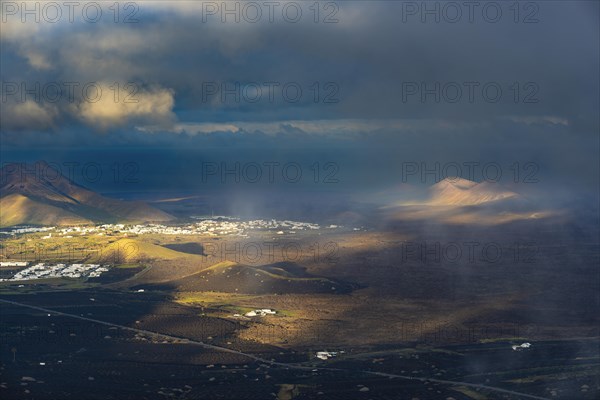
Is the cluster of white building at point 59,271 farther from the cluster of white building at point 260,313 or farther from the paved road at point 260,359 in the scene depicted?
the cluster of white building at point 260,313

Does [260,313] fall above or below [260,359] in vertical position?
above

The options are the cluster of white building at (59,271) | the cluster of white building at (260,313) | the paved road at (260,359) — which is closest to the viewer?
the paved road at (260,359)

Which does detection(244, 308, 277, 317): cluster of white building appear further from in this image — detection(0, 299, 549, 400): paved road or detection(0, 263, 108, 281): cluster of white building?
detection(0, 263, 108, 281): cluster of white building

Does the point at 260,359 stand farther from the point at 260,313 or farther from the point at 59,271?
the point at 59,271

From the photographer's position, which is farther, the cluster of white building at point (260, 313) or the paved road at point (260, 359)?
the cluster of white building at point (260, 313)

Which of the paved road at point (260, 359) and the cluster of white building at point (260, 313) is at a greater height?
the cluster of white building at point (260, 313)

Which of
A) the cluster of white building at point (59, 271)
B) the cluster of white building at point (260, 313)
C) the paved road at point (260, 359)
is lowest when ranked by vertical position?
the paved road at point (260, 359)

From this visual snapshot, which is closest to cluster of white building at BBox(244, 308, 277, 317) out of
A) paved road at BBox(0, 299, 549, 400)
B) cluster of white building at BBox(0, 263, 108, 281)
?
paved road at BBox(0, 299, 549, 400)

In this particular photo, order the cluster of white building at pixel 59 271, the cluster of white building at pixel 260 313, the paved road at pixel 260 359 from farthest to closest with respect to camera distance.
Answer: the cluster of white building at pixel 59 271 → the cluster of white building at pixel 260 313 → the paved road at pixel 260 359

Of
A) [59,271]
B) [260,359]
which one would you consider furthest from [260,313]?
[59,271]

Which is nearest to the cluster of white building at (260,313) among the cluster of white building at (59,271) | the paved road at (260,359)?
the paved road at (260,359)
